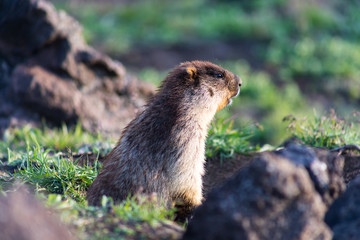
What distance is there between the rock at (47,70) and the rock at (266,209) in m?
4.26

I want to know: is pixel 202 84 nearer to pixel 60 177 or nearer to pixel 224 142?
pixel 224 142

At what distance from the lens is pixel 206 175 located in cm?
533

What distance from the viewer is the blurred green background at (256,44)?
10.6 metres

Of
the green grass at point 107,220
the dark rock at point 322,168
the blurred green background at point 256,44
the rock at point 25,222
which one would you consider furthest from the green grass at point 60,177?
the blurred green background at point 256,44

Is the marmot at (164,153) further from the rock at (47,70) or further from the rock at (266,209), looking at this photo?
the rock at (47,70)

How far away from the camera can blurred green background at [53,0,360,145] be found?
10578mm

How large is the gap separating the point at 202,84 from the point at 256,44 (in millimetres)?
9375

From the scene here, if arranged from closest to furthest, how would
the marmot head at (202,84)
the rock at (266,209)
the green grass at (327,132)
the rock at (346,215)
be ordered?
the rock at (266,209) → the rock at (346,215) → the marmot head at (202,84) → the green grass at (327,132)

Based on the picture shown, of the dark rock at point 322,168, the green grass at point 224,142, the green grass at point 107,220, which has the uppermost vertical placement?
the green grass at point 224,142

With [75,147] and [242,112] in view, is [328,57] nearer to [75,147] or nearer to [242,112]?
[242,112]

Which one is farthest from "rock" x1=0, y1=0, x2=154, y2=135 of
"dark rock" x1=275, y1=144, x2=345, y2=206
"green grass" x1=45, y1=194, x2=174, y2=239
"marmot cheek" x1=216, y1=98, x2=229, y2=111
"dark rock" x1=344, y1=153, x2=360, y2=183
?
"dark rock" x1=275, y1=144, x2=345, y2=206

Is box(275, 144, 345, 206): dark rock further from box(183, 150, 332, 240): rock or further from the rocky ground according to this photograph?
box(183, 150, 332, 240): rock

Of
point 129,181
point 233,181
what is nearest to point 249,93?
point 129,181

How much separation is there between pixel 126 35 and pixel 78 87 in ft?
22.5
